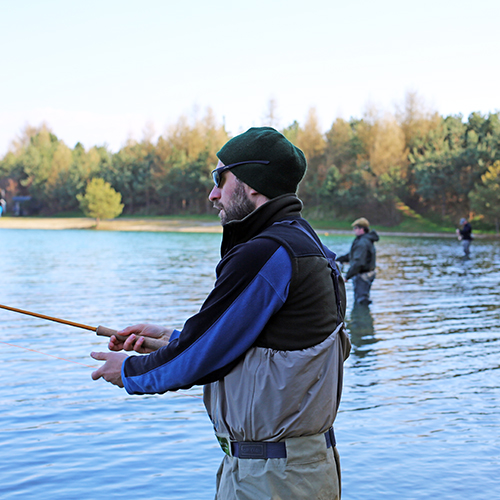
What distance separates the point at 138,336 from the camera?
2.63 meters

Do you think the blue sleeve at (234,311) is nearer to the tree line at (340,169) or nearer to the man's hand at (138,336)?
the man's hand at (138,336)

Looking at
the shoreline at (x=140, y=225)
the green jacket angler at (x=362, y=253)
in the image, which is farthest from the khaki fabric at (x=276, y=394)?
the shoreline at (x=140, y=225)

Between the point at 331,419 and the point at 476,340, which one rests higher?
the point at 331,419

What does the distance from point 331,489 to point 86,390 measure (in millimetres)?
5550

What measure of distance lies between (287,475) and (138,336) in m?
0.83

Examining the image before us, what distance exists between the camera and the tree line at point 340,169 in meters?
59.2

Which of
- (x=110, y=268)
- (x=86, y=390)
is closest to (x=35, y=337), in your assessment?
(x=86, y=390)

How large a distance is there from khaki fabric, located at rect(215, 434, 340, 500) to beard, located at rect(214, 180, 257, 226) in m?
0.81

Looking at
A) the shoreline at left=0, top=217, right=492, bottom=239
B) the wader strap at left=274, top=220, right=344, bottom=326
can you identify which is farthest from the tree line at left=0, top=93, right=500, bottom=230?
the wader strap at left=274, top=220, right=344, bottom=326

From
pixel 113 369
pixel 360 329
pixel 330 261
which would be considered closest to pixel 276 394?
pixel 330 261

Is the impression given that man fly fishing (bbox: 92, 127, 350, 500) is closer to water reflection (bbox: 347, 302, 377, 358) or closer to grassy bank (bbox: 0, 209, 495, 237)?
water reflection (bbox: 347, 302, 377, 358)

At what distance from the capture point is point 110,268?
2436 cm

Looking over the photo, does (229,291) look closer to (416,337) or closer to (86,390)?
(86,390)

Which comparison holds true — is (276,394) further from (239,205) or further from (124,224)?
(124,224)
